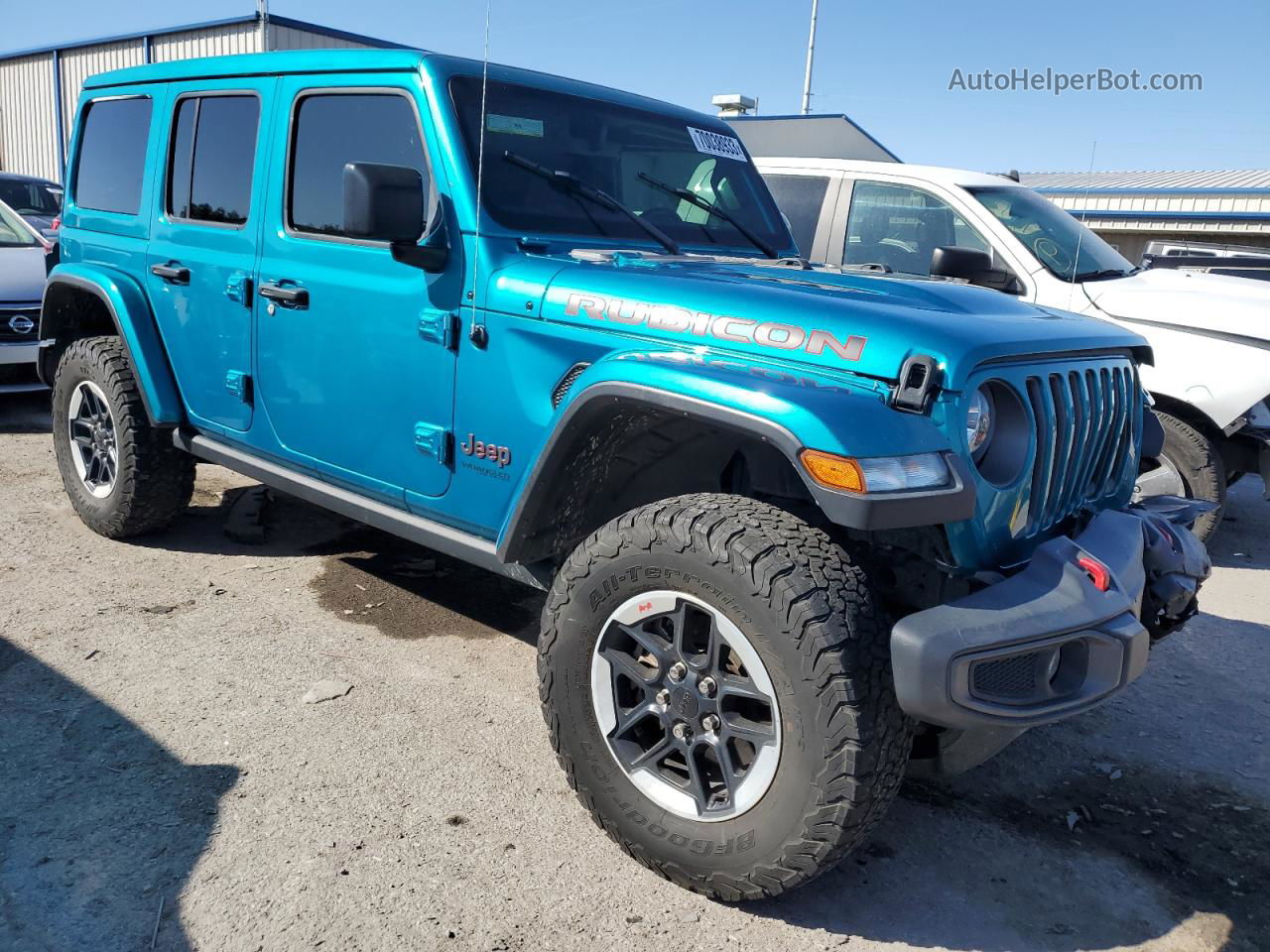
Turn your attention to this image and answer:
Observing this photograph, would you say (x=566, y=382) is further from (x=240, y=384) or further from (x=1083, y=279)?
(x=1083, y=279)

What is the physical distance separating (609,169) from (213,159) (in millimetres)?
1632

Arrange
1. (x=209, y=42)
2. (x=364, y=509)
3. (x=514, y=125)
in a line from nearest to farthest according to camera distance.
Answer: (x=514, y=125)
(x=364, y=509)
(x=209, y=42)

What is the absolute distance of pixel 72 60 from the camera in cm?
2030

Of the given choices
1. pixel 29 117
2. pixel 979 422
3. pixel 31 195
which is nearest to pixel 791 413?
pixel 979 422

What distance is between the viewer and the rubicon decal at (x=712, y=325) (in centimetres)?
233

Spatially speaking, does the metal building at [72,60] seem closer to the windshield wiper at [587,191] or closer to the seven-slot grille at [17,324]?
the seven-slot grille at [17,324]

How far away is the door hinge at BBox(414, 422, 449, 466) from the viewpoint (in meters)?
3.03

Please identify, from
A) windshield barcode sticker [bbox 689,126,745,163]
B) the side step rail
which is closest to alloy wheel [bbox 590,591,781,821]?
the side step rail

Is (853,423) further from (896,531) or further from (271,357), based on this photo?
(271,357)

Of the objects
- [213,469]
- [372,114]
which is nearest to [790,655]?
[372,114]

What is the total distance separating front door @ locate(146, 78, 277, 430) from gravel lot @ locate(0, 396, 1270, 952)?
924mm

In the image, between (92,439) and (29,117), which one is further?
(29,117)

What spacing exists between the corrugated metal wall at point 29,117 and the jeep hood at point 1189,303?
22.0m

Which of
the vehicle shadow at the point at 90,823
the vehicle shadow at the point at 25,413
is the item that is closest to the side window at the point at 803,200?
the vehicle shadow at the point at 90,823
